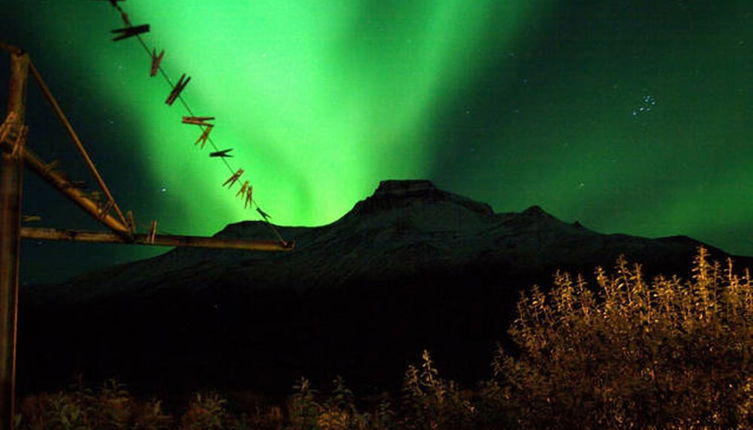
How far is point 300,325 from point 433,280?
28157 millimetres

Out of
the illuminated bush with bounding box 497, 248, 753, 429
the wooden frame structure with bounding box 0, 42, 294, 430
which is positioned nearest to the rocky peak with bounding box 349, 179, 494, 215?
the illuminated bush with bounding box 497, 248, 753, 429

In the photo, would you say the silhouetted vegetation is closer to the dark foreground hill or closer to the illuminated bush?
the illuminated bush

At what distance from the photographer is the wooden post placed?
4.39 m

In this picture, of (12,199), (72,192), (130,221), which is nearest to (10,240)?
(12,199)

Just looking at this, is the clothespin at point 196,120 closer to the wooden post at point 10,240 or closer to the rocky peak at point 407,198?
the wooden post at point 10,240

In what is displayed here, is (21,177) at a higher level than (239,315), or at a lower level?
higher

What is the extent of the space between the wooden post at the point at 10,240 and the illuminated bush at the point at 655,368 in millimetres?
5230

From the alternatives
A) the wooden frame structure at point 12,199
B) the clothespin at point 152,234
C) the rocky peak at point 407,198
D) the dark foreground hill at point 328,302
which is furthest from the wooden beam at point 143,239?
the rocky peak at point 407,198

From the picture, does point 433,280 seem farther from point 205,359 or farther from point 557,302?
point 557,302

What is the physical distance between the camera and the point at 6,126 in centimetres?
439

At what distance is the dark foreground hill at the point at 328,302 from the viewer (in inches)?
1507

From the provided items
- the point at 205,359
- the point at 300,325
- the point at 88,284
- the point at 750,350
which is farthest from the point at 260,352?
the point at 88,284

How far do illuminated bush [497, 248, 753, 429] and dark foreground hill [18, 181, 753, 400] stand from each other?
2315 centimetres

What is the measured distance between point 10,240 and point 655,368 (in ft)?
21.7
